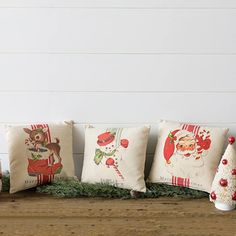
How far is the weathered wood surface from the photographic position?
126 centimetres

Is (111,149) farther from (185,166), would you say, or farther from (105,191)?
(185,166)

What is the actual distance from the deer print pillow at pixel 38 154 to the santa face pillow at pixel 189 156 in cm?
37

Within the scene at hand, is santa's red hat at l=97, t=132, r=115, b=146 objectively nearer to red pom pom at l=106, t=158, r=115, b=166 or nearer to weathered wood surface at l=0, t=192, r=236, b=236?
red pom pom at l=106, t=158, r=115, b=166

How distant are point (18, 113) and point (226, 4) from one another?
3.13 feet

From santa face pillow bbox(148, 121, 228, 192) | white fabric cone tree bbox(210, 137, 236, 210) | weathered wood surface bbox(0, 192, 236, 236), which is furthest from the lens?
santa face pillow bbox(148, 121, 228, 192)

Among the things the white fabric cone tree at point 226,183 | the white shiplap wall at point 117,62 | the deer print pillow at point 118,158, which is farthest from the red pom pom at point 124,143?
the white fabric cone tree at point 226,183

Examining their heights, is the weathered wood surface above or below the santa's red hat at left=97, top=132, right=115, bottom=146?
below

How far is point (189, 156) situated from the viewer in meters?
1.52

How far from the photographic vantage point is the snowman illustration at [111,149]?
1.54m

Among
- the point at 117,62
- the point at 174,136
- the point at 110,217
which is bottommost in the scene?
the point at 110,217

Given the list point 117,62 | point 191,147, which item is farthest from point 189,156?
point 117,62

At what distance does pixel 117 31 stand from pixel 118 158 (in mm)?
508

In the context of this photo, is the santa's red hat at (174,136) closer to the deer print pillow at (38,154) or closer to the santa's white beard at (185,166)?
the santa's white beard at (185,166)

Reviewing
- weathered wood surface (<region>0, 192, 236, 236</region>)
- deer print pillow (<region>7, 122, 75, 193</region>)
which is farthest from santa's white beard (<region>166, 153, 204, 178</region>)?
deer print pillow (<region>7, 122, 75, 193</region>)
